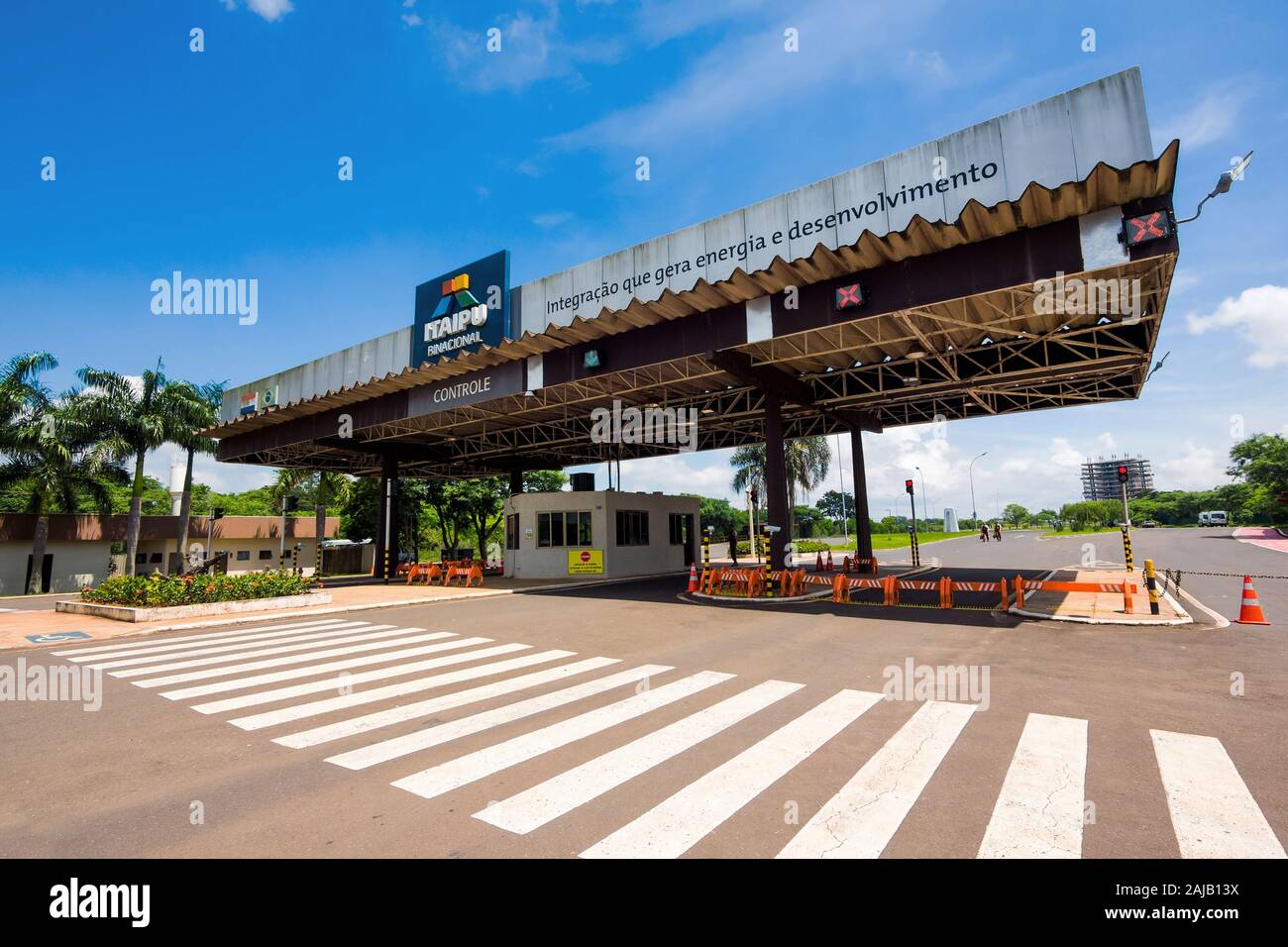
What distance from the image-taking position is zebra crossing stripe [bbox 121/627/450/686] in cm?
890

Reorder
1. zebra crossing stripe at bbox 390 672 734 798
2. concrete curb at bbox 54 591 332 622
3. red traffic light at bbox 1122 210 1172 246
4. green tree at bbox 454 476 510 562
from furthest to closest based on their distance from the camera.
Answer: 1. green tree at bbox 454 476 510 562
2. concrete curb at bbox 54 591 332 622
3. red traffic light at bbox 1122 210 1172 246
4. zebra crossing stripe at bbox 390 672 734 798

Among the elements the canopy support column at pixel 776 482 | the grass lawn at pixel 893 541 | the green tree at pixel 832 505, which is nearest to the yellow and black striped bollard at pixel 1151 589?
the canopy support column at pixel 776 482

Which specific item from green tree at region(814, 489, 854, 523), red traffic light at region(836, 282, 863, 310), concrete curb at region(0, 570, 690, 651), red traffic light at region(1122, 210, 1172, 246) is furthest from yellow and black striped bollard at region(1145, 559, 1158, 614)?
green tree at region(814, 489, 854, 523)

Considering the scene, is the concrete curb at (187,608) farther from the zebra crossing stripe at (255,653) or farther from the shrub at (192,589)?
the zebra crossing stripe at (255,653)

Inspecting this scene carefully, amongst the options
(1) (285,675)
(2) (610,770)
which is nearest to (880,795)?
(2) (610,770)

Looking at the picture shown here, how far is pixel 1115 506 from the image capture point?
109750 mm

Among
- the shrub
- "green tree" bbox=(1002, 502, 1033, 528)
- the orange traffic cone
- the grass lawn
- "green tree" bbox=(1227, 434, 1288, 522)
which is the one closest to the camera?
the orange traffic cone

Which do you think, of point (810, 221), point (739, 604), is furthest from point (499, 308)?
point (739, 604)

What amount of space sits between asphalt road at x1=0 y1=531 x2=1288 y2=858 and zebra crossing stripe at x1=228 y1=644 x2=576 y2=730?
52mm

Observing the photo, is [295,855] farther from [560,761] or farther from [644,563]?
[644,563]

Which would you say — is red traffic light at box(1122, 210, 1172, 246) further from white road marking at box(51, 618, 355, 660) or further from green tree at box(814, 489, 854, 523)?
green tree at box(814, 489, 854, 523)

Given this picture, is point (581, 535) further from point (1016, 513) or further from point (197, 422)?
point (1016, 513)

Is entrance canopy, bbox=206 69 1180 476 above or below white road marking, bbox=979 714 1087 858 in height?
above
